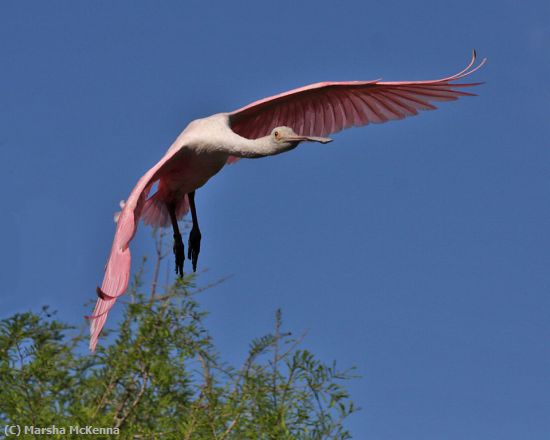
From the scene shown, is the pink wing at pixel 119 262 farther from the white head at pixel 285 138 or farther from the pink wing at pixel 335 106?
the pink wing at pixel 335 106

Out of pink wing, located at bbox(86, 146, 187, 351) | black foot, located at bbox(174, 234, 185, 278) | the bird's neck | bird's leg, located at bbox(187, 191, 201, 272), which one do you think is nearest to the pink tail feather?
pink wing, located at bbox(86, 146, 187, 351)

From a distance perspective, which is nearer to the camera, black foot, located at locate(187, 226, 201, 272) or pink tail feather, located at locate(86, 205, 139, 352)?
pink tail feather, located at locate(86, 205, 139, 352)

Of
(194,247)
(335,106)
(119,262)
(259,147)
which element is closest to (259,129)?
(335,106)

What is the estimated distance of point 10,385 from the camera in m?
6.08

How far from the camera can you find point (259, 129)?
8.99 metres

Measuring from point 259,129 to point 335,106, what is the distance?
64cm

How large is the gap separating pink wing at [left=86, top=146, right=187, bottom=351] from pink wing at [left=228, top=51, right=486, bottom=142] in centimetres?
174

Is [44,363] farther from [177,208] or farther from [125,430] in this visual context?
[177,208]

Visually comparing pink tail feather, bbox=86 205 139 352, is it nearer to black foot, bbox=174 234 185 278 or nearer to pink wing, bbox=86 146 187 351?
pink wing, bbox=86 146 187 351

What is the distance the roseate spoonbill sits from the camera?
7602 millimetres

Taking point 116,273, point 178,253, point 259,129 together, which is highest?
point 259,129

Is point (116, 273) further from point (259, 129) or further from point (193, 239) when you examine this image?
point (259, 129)

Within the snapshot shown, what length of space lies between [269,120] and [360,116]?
2.41ft

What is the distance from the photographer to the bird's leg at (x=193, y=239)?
8.66m
